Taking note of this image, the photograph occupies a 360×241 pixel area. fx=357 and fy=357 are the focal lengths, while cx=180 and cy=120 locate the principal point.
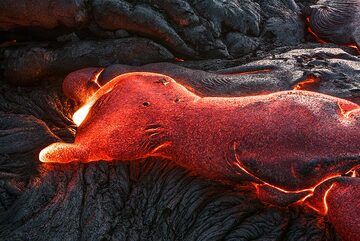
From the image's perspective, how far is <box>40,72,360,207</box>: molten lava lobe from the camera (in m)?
2.04

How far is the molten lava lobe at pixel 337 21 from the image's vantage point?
396 cm

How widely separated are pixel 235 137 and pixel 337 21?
2653 millimetres

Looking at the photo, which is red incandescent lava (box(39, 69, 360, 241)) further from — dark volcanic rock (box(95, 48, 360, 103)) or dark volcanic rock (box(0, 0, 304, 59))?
dark volcanic rock (box(0, 0, 304, 59))

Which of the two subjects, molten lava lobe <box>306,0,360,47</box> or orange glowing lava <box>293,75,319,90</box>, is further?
molten lava lobe <box>306,0,360,47</box>

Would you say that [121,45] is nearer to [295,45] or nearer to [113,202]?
[113,202]

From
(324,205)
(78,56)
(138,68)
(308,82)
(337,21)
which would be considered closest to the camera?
(324,205)

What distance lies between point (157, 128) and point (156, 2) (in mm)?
1533

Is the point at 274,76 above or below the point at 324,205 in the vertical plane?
above

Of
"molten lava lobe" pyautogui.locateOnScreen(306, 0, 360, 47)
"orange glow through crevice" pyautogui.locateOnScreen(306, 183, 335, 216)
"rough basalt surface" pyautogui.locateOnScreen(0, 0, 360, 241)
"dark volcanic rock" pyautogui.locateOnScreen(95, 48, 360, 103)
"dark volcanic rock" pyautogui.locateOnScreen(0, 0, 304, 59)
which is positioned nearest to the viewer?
"orange glow through crevice" pyautogui.locateOnScreen(306, 183, 335, 216)

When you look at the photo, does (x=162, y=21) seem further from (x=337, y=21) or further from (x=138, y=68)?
(x=337, y=21)

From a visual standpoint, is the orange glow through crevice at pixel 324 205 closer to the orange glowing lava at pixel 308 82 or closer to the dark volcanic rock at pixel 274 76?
the dark volcanic rock at pixel 274 76

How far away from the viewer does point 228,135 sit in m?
2.21

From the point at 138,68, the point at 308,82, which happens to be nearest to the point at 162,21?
the point at 138,68

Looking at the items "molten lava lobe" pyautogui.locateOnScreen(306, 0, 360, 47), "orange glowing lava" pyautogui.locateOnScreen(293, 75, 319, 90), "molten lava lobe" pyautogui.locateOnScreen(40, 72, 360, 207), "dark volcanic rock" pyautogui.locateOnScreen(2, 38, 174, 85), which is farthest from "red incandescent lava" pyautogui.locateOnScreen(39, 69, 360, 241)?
"molten lava lobe" pyautogui.locateOnScreen(306, 0, 360, 47)
